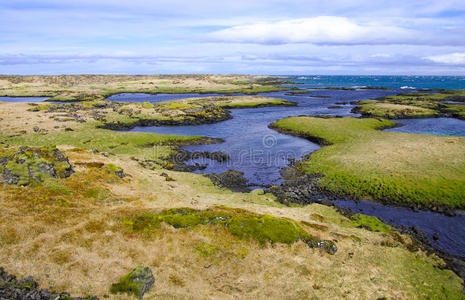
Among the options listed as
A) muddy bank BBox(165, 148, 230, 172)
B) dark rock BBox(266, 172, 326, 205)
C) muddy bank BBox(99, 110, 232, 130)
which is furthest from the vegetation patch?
muddy bank BBox(99, 110, 232, 130)

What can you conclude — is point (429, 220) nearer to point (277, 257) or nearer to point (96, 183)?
point (277, 257)

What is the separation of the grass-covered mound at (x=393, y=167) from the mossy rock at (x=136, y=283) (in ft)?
86.2

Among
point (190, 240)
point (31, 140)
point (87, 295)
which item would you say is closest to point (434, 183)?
point (190, 240)

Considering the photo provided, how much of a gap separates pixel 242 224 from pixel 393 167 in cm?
2792

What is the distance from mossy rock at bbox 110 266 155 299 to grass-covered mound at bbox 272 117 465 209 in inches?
1035

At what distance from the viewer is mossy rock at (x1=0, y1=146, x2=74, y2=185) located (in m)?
25.5

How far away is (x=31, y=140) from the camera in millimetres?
A: 55188

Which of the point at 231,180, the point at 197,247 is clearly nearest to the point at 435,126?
the point at 231,180

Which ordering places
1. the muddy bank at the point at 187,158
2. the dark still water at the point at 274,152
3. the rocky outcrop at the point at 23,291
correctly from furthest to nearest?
the muddy bank at the point at 187,158 < the dark still water at the point at 274,152 < the rocky outcrop at the point at 23,291

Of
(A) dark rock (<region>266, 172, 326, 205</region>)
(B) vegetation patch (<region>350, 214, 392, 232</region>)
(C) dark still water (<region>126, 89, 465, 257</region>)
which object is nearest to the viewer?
(B) vegetation patch (<region>350, 214, 392, 232</region>)

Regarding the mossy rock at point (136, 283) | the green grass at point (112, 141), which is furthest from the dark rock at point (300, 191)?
the green grass at point (112, 141)

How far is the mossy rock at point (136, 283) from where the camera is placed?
16000mm

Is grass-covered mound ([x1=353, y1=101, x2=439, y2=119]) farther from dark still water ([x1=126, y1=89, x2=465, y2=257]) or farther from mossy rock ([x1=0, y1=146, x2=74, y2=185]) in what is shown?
mossy rock ([x1=0, y1=146, x2=74, y2=185])

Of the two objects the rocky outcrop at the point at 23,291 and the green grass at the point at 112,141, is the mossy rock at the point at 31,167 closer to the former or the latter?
the rocky outcrop at the point at 23,291
